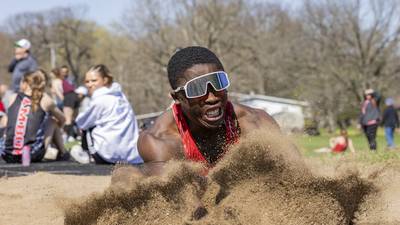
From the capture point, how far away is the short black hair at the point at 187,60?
12.2ft

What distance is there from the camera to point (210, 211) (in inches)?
130

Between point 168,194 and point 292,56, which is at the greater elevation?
point 168,194

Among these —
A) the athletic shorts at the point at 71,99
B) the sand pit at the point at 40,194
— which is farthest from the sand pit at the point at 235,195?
the athletic shorts at the point at 71,99

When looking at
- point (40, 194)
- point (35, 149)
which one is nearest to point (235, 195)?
point (40, 194)

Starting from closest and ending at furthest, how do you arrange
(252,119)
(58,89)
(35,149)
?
(252,119)
(35,149)
(58,89)

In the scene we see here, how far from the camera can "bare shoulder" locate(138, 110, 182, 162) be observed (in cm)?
365

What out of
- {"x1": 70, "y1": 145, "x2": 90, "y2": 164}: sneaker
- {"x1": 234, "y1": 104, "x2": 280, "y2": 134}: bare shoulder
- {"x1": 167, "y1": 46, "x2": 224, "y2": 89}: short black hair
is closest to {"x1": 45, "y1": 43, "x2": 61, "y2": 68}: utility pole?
{"x1": 70, "y1": 145, "x2": 90, "y2": 164}: sneaker

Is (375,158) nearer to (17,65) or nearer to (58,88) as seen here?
(17,65)

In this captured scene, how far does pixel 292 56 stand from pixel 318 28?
452 centimetres

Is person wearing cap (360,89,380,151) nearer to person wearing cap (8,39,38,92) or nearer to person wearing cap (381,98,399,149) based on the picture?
person wearing cap (381,98,399,149)

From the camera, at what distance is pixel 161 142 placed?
12.2 feet

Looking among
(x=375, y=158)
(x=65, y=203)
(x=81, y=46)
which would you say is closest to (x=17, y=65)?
(x=375, y=158)

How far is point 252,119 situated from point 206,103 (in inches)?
16.7

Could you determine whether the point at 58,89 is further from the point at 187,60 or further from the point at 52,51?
the point at 52,51
